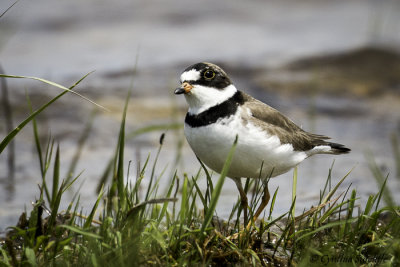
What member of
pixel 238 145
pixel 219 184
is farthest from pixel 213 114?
pixel 219 184

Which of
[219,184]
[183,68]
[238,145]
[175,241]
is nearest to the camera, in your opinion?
[219,184]

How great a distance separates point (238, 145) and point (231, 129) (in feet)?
0.38

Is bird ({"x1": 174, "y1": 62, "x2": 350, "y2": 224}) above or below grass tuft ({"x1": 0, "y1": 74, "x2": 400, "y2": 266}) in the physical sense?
above

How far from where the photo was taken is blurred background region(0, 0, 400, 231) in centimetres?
734

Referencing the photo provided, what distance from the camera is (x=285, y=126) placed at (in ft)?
15.5

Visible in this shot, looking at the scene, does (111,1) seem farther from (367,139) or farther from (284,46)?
(367,139)

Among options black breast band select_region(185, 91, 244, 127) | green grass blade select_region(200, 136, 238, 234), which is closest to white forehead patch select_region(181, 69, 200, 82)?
black breast band select_region(185, 91, 244, 127)

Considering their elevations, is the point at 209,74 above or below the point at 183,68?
above

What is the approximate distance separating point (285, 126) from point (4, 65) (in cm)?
708

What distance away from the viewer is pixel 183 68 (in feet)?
35.3

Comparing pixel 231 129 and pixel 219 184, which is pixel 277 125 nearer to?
pixel 231 129

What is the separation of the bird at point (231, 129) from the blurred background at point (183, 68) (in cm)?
128

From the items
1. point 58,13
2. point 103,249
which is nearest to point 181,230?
point 103,249

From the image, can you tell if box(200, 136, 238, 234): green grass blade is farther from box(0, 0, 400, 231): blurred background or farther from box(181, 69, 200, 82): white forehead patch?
box(0, 0, 400, 231): blurred background
